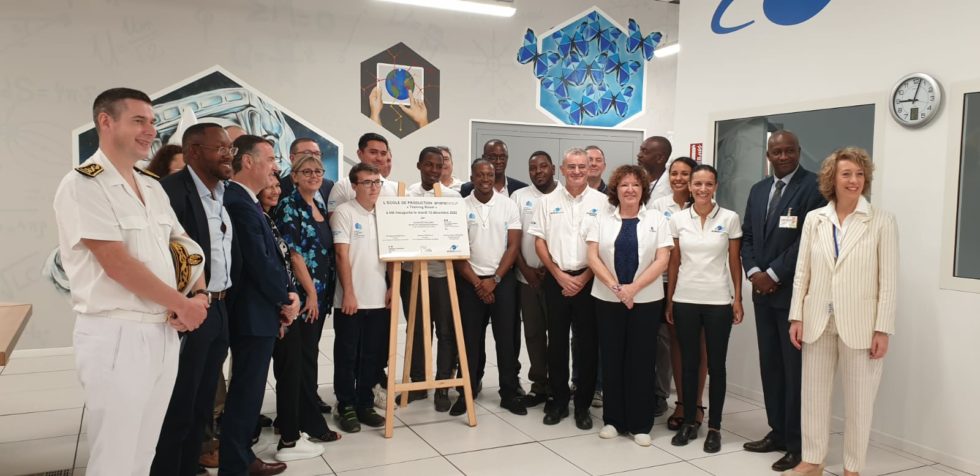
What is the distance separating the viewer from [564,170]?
4.27m

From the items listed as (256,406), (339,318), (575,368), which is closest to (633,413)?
(575,368)

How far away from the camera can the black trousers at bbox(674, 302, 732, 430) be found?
3752 millimetres

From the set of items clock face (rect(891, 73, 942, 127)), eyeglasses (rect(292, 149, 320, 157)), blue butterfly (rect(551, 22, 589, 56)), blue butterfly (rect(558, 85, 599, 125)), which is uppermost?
blue butterfly (rect(551, 22, 589, 56))

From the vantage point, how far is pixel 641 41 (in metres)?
8.08

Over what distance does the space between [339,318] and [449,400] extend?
1121 mm

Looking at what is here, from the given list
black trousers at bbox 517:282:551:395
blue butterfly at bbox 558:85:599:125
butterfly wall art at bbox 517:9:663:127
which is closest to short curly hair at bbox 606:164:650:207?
black trousers at bbox 517:282:551:395


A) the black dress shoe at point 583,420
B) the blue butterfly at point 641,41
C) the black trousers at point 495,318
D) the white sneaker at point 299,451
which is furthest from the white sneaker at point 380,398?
the blue butterfly at point 641,41

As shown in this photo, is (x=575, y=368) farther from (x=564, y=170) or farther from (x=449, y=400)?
(x=564, y=170)

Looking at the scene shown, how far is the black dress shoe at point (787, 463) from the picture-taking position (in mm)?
3531

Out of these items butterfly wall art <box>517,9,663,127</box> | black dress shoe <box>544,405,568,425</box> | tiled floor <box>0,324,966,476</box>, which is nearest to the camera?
tiled floor <box>0,324,966,476</box>

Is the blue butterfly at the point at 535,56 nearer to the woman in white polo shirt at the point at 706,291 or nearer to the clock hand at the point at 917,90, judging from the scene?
the woman in white polo shirt at the point at 706,291

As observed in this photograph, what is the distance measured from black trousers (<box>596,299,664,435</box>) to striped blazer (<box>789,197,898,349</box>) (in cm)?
88

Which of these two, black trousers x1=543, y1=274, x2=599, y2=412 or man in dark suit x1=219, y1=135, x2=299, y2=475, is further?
black trousers x1=543, y1=274, x2=599, y2=412

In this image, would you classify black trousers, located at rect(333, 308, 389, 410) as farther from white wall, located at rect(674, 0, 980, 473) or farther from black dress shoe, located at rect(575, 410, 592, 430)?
white wall, located at rect(674, 0, 980, 473)
